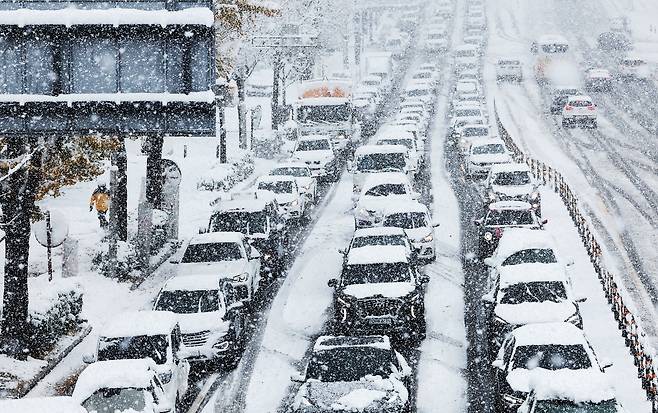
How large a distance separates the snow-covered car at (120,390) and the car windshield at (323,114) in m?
27.6

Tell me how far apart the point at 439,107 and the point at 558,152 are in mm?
16078

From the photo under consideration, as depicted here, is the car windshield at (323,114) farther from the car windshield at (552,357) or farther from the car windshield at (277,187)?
the car windshield at (552,357)

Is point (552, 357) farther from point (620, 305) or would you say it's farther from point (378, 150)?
point (378, 150)

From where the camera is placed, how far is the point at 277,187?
109ft

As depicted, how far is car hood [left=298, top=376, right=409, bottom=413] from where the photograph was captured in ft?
48.9

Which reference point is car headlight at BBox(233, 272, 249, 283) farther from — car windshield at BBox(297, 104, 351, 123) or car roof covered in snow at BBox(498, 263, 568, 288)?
car windshield at BBox(297, 104, 351, 123)

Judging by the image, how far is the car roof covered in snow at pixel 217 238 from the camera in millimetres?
24234

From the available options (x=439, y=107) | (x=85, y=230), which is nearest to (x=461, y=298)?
(x=85, y=230)

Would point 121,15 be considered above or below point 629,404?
above

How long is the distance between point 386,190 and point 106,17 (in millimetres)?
15238

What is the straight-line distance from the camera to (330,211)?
34.8 m

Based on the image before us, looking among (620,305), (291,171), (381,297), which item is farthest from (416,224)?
(291,171)

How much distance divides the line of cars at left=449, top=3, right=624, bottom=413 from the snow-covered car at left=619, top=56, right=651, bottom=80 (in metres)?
45.0

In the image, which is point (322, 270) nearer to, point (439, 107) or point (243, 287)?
point (243, 287)
